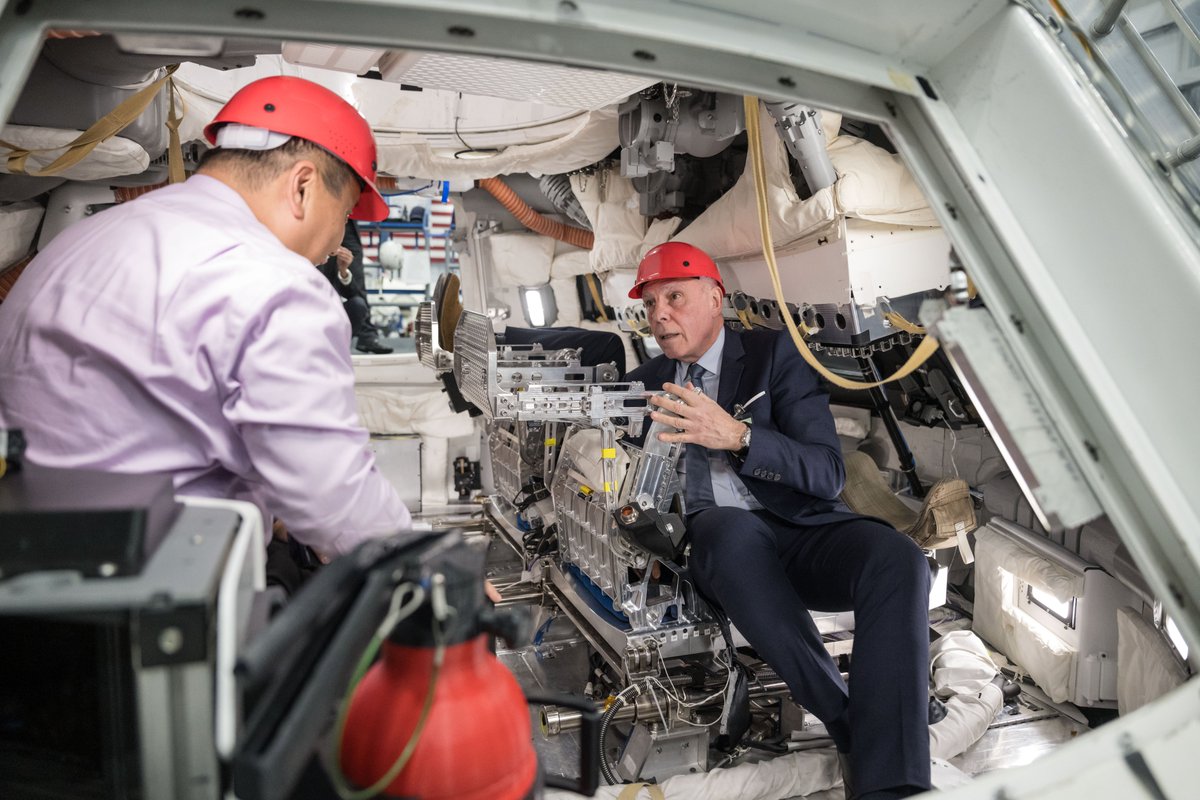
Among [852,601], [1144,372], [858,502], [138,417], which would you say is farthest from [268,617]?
[858,502]

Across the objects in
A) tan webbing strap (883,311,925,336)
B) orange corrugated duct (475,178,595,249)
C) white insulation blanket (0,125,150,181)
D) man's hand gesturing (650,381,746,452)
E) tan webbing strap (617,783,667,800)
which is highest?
orange corrugated duct (475,178,595,249)

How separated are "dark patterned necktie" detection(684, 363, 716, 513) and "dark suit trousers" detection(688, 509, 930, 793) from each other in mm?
208

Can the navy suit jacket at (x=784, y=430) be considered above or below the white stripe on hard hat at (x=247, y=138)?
below

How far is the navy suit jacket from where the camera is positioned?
127 inches

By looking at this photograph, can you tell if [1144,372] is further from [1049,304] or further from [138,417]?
[138,417]

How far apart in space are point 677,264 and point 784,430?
35.7 inches

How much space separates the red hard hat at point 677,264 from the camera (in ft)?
12.3

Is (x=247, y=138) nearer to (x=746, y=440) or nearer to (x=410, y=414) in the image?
(x=746, y=440)

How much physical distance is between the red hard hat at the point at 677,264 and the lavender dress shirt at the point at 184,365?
225 cm

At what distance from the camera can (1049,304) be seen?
1.53 metres

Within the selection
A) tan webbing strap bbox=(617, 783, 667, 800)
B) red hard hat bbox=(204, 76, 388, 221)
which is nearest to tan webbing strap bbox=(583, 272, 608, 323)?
tan webbing strap bbox=(617, 783, 667, 800)

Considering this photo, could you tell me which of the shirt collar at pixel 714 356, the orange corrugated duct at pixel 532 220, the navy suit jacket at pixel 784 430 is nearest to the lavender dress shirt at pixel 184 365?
the navy suit jacket at pixel 784 430

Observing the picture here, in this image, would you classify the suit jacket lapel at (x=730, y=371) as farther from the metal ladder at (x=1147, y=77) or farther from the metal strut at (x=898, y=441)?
the metal ladder at (x=1147, y=77)

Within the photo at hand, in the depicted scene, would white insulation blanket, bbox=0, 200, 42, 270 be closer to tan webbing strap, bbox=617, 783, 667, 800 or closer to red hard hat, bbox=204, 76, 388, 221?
red hard hat, bbox=204, 76, 388, 221
